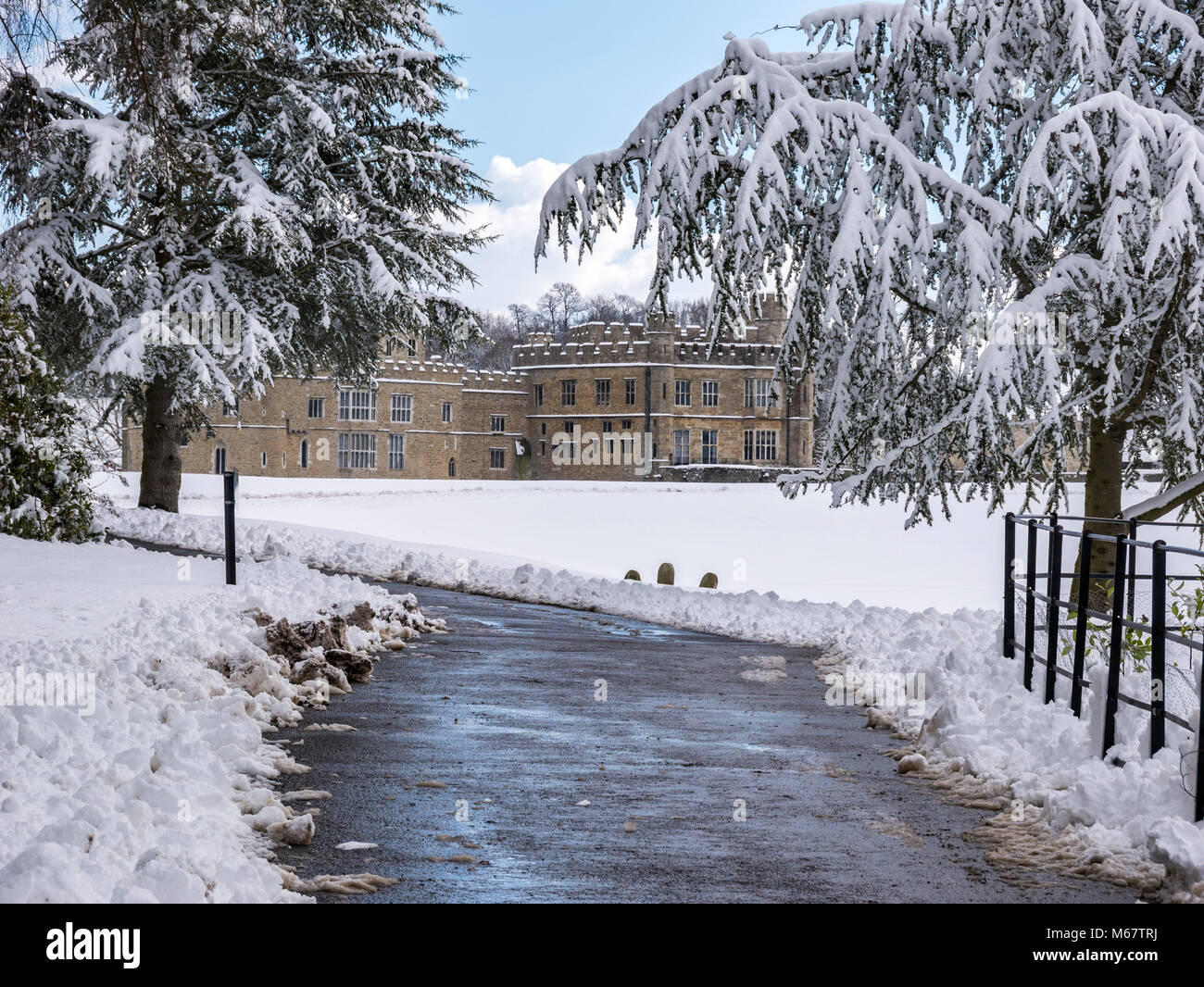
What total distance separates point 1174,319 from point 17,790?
429 inches

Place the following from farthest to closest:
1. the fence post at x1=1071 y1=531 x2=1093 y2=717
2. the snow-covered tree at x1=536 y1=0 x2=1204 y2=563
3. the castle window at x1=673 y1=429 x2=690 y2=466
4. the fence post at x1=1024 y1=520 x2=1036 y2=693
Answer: the castle window at x1=673 y1=429 x2=690 y2=466, the snow-covered tree at x1=536 y1=0 x2=1204 y2=563, the fence post at x1=1024 y1=520 x2=1036 y2=693, the fence post at x1=1071 y1=531 x2=1093 y2=717

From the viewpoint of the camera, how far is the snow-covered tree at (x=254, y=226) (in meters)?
19.1

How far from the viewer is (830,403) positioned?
1285 cm

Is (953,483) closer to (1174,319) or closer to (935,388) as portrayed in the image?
(935,388)

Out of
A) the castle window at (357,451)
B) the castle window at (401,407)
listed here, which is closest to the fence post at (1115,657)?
the castle window at (357,451)

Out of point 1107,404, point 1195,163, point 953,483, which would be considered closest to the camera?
point 1195,163

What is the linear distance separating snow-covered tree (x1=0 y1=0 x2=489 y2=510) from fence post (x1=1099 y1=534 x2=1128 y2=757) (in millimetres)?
15112

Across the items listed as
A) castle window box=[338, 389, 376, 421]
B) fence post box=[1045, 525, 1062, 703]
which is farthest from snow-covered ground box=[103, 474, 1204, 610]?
fence post box=[1045, 525, 1062, 703]

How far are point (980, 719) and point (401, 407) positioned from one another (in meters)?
55.5

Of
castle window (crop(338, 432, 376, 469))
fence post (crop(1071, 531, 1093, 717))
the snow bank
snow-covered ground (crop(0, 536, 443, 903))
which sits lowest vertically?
the snow bank

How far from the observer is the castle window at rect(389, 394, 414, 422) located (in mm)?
60188

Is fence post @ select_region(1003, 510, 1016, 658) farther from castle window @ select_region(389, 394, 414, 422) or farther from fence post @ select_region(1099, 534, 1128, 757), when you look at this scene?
castle window @ select_region(389, 394, 414, 422)

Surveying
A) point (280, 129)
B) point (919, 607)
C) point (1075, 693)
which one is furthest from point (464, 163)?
point (1075, 693)

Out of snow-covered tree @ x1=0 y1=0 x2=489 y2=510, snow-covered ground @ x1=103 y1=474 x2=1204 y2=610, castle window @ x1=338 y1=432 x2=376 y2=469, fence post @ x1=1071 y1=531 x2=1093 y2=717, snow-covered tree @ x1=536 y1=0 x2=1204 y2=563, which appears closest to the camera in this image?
fence post @ x1=1071 y1=531 x2=1093 y2=717
